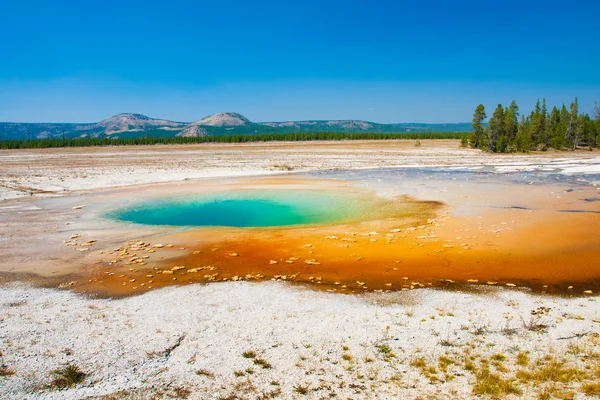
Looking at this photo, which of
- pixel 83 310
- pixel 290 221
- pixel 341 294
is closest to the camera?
pixel 83 310

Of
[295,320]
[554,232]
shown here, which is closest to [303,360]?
[295,320]

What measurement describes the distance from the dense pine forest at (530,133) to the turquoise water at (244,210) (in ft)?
180

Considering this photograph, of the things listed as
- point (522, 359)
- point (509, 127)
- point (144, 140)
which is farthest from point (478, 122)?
point (144, 140)

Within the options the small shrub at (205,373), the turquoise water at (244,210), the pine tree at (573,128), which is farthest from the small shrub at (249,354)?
the pine tree at (573,128)

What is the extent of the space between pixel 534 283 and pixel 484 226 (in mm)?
5855

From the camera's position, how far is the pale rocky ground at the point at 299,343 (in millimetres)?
5613

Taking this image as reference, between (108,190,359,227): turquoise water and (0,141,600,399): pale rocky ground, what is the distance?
7.90 meters

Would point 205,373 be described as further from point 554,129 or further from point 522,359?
point 554,129

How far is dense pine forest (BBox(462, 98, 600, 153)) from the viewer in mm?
67250

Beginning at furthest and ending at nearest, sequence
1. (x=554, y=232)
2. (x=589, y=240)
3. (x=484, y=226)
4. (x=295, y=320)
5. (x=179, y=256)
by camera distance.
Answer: (x=484, y=226) < (x=554, y=232) < (x=589, y=240) < (x=179, y=256) < (x=295, y=320)

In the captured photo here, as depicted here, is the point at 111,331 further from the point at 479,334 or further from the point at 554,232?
the point at 554,232

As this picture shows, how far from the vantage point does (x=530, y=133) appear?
69.8m

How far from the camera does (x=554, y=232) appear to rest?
553 inches

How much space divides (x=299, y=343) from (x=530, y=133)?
76302 mm
